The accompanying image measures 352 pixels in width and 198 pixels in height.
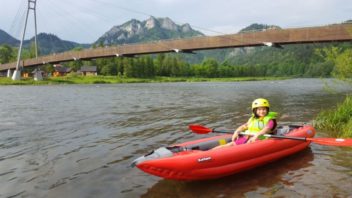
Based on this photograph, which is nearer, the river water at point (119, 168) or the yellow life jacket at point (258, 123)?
the river water at point (119, 168)

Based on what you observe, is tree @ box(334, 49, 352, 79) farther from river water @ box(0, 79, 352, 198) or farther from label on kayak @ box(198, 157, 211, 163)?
label on kayak @ box(198, 157, 211, 163)

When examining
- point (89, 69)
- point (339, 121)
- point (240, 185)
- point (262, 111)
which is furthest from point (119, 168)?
point (89, 69)

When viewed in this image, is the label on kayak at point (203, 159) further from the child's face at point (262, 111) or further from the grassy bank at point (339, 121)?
the grassy bank at point (339, 121)

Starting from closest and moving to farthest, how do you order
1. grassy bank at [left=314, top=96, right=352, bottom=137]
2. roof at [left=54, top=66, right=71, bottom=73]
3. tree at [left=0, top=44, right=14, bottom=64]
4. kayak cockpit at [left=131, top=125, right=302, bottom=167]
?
kayak cockpit at [left=131, top=125, right=302, bottom=167] < grassy bank at [left=314, top=96, right=352, bottom=137] < tree at [left=0, top=44, right=14, bottom=64] < roof at [left=54, top=66, right=71, bottom=73]

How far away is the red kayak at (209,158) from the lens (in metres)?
6.19

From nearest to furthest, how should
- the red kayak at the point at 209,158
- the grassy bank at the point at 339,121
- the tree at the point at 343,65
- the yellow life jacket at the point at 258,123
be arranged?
1. the red kayak at the point at 209,158
2. the yellow life jacket at the point at 258,123
3. the grassy bank at the point at 339,121
4. the tree at the point at 343,65

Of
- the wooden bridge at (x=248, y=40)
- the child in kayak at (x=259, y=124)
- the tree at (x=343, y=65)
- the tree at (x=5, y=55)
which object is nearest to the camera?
the child in kayak at (x=259, y=124)

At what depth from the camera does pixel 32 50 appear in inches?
4097

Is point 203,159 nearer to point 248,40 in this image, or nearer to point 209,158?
point 209,158

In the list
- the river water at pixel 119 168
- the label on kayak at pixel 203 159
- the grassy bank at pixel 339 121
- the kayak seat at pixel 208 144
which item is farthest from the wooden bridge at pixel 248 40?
the label on kayak at pixel 203 159

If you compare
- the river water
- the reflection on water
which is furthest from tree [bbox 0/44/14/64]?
the reflection on water

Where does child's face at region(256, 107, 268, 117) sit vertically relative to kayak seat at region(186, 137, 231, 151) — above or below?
above

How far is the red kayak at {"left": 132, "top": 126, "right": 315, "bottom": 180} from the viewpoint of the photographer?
20.3ft

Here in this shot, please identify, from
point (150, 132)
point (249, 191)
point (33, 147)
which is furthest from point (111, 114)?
point (249, 191)
